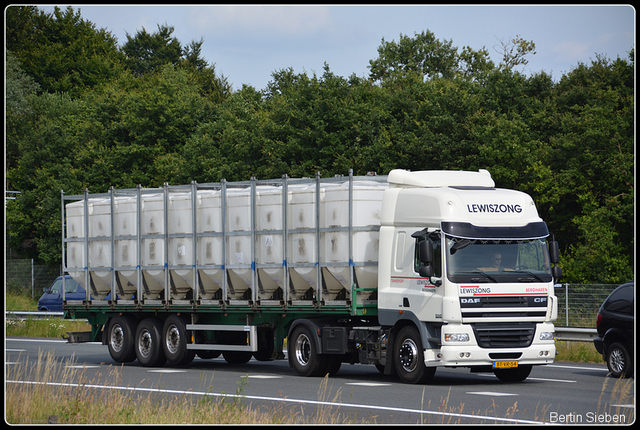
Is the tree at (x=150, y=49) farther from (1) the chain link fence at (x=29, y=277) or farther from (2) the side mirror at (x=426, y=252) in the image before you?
(2) the side mirror at (x=426, y=252)

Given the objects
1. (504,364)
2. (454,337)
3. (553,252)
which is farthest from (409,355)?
(553,252)

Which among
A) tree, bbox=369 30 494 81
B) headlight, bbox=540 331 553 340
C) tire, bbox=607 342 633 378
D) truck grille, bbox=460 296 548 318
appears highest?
tree, bbox=369 30 494 81

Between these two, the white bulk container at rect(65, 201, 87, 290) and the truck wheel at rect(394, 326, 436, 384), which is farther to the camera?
the white bulk container at rect(65, 201, 87, 290)

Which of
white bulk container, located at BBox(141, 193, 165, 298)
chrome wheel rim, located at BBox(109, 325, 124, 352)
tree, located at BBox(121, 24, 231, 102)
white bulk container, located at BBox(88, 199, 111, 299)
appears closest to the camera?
white bulk container, located at BBox(141, 193, 165, 298)

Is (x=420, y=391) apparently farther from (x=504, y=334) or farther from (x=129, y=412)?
(x=129, y=412)

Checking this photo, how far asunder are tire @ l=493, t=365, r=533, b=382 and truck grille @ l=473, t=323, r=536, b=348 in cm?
111

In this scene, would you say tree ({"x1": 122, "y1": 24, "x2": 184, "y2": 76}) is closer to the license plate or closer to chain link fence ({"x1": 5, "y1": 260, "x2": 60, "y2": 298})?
chain link fence ({"x1": 5, "y1": 260, "x2": 60, "y2": 298})

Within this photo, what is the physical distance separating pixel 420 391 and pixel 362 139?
2866cm

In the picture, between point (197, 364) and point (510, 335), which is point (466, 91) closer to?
point (197, 364)

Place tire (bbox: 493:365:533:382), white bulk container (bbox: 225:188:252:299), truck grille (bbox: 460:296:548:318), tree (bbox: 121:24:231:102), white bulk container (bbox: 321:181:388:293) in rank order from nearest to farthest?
truck grille (bbox: 460:296:548:318)
tire (bbox: 493:365:533:382)
white bulk container (bbox: 321:181:388:293)
white bulk container (bbox: 225:188:252:299)
tree (bbox: 121:24:231:102)

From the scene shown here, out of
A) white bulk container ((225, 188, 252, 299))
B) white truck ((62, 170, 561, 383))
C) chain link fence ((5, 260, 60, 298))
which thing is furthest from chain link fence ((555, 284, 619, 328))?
chain link fence ((5, 260, 60, 298))

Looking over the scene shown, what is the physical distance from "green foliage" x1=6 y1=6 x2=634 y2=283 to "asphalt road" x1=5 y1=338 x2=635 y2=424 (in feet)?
→ 54.4

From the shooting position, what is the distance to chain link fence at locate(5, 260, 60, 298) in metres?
47.7

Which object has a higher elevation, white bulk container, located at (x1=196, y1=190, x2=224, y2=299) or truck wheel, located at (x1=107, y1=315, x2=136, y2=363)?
white bulk container, located at (x1=196, y1=190, x2=224, y2=299)
